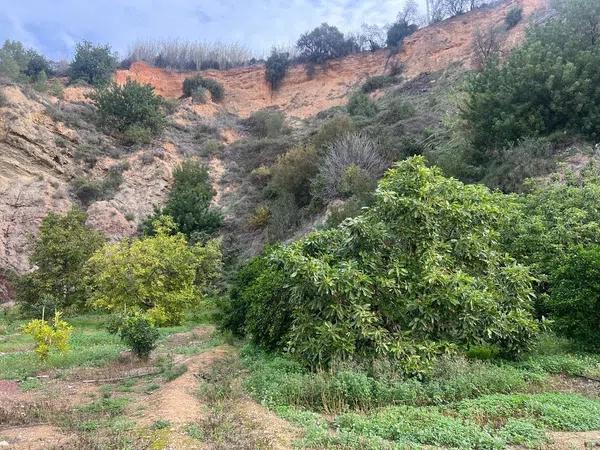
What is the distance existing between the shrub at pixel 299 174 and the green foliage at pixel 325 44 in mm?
21583

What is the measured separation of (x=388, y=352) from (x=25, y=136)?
92.3 feet

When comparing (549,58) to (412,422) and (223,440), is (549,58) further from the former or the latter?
(223,440)

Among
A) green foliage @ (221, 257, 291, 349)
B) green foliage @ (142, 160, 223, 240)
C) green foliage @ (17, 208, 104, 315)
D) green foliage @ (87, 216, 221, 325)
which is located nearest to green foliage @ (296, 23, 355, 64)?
green foliage @ (142, 160, 223, 240)

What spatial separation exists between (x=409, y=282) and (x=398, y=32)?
A: 4068 centimetres

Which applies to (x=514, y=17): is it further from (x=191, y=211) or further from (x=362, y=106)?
(x=191, y=211)

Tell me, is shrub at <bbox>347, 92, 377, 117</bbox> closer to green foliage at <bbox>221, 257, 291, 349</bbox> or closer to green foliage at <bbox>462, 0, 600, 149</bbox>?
green foliage at <bbox>462, 0, 600, 149</bbox>

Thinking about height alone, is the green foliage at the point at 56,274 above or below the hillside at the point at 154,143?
below

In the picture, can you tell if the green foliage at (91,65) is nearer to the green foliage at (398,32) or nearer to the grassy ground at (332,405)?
the green foliage at (398,32)

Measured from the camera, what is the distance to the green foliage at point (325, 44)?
46.7m

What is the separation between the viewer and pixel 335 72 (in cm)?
4562

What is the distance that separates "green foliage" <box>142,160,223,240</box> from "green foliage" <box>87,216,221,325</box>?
11.6 m

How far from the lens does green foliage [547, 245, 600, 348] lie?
30.4ft

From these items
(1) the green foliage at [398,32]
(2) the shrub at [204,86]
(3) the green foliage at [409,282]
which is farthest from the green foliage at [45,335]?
(1) the green foliage at [398,32]

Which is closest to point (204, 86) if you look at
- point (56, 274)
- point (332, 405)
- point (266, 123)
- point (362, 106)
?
point (266, 123)
